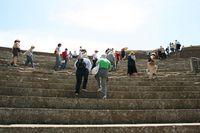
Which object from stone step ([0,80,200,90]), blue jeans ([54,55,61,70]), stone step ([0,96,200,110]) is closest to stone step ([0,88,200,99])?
stone step ([0,80,200,90])

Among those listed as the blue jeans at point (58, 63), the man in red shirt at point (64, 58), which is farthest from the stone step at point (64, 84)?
the man in red shirt at point (64, 58)

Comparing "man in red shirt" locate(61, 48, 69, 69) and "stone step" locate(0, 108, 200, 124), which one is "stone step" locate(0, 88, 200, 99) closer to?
"stone step" locate(0, 108, 200, 124)

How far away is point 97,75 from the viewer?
13.1 metres

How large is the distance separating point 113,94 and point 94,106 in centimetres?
187

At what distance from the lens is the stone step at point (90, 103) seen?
1050cm

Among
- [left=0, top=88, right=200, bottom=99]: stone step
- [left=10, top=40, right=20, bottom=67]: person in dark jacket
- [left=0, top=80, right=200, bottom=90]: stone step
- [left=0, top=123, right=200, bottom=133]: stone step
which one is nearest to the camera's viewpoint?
[left=0, top=123, right=200, bottom=133]: stone step

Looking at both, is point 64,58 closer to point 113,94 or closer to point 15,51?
point 15,51

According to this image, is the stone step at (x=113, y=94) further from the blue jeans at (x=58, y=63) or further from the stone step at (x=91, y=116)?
the blue jeans at (x=58, y=63)

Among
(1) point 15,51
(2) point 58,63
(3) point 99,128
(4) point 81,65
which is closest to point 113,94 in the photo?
(4) point 81,65

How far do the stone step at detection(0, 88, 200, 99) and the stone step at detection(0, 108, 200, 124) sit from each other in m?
2.30

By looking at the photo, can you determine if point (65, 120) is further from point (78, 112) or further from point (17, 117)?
point (17, 117)

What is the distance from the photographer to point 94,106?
1126 cm

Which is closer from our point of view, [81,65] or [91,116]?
[91,116]

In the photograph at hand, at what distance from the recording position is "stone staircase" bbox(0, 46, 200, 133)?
358 inches
